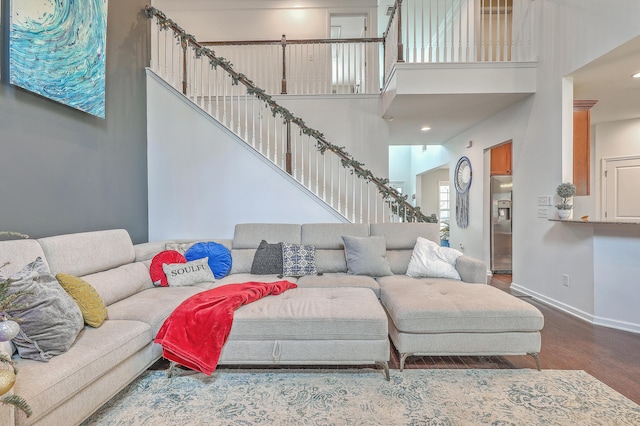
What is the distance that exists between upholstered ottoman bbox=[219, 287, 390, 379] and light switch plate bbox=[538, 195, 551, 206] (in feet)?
9.35

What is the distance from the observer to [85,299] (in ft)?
6.26

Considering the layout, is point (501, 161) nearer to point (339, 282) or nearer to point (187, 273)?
point (339, 282)

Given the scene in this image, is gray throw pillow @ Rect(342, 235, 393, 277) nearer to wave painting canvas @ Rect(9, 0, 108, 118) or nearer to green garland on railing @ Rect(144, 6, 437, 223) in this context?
green garland on railing @ Rect(144, 6, 437, 223)

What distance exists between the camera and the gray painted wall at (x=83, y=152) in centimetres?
227

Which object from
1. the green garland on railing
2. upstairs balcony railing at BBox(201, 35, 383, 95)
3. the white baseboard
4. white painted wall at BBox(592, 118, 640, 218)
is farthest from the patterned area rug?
white painted wall at BBox(592, 118, 640, 218)

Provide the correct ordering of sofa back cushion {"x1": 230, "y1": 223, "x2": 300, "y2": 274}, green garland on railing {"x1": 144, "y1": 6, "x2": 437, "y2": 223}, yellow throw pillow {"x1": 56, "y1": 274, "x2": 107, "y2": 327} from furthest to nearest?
green garland on railing {"x1": 144, "y1": 6, "x2": 437, "y2": 223} < sofa back cushion {"x1": 230, "y1": 223, "x2": 300, "y2": 274} < yellow throw pillow {"x1": 56, "y1": 274, "x2": 107, "y2": 327}

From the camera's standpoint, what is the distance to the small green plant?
10.4 ft

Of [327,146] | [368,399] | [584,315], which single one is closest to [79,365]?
[368,399]

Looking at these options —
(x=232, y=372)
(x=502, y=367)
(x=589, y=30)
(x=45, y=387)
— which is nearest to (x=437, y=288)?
(x=502, y=367)

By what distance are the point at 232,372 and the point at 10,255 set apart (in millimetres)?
1575

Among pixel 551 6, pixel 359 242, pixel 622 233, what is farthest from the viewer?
pixel 551 6

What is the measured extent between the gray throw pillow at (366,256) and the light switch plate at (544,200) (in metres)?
2.08

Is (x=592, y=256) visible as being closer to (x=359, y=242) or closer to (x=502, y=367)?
(x=502, y=367)

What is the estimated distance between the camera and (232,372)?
2162mm
